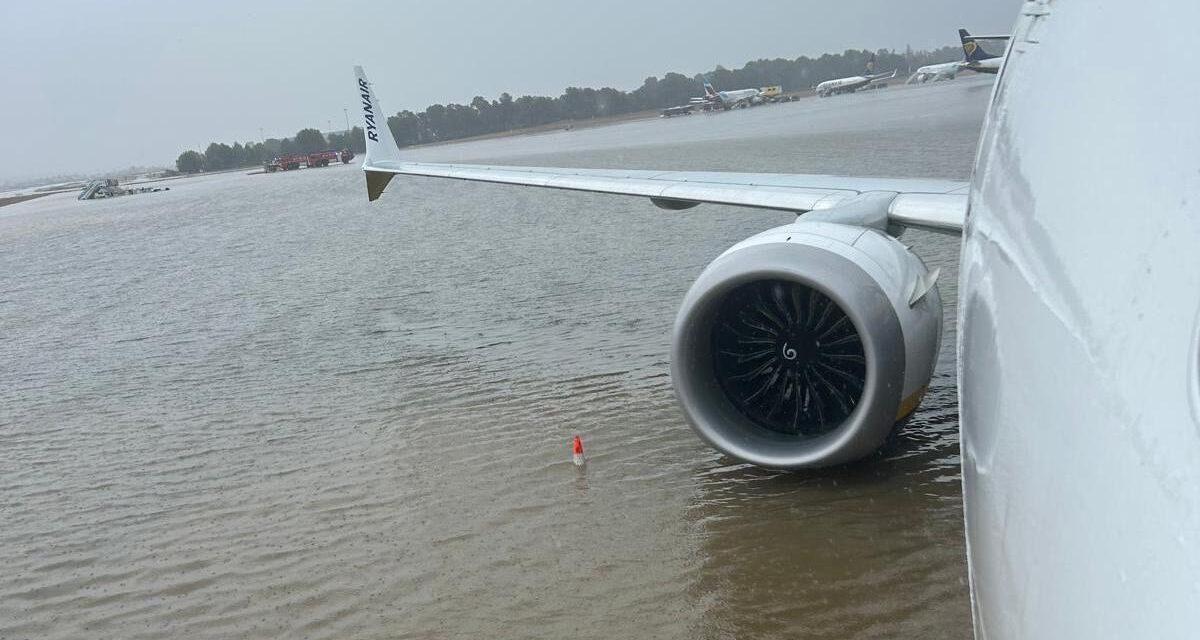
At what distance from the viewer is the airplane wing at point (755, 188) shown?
7023 mm

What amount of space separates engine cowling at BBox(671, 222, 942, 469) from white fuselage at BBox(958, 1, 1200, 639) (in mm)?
2962

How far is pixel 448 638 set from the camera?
529 centimetres

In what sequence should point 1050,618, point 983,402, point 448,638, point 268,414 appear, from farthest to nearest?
point 268,414
point 448,638
point 983,402
point 1050,618

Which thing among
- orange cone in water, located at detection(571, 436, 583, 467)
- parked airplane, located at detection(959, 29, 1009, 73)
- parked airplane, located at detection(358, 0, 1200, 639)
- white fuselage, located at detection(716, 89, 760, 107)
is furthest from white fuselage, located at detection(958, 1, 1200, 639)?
white fuselage, located at detection(716, 89, 760, 107)

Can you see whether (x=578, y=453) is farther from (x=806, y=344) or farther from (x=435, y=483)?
(x=806, y=344)

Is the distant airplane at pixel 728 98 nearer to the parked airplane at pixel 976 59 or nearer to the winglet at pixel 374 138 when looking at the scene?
the parked airplane at pixel 976 59

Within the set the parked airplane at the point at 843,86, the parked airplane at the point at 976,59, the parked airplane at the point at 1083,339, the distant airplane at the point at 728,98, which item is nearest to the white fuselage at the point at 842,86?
the parked airplane at the point at 843,86

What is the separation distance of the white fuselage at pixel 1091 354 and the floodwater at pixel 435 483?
268cm

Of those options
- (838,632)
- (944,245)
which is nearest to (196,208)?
(944,245)

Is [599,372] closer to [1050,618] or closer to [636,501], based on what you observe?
[636,501]

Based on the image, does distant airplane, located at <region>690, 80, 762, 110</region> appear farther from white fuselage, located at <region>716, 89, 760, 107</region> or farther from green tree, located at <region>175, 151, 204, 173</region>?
green tree, located at <region>175, 151, 204, 173</region>

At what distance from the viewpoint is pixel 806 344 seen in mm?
6434

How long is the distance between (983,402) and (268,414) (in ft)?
27.2

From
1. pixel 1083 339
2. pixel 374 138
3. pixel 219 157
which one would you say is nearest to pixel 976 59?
pixel 374 138
